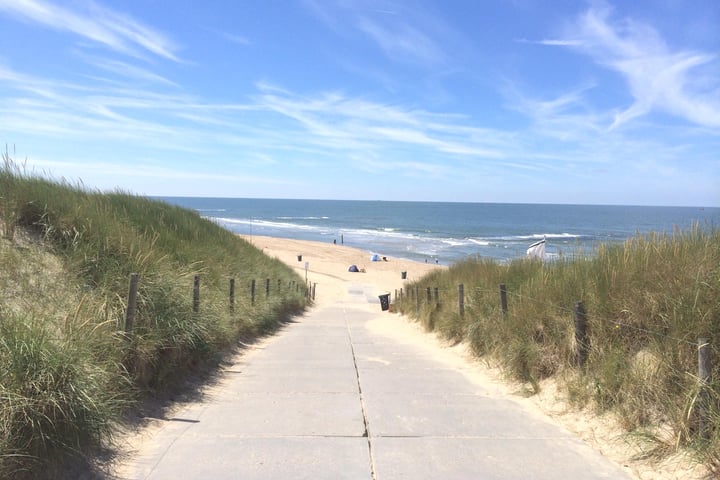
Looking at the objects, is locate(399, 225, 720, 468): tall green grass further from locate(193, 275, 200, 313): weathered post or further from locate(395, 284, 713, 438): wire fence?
locate(193, 275, 200, 313): weathered post

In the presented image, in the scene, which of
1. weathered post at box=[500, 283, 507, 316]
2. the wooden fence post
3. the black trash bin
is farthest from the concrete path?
the black trash bin

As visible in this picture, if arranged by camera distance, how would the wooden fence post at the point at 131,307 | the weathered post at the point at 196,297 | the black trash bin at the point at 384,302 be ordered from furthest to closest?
the black trash bin at the point at 384,302 < the weathered post at the point at 196,297 < the wooden fence post at the point at 131,307

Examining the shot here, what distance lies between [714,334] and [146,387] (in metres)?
5.21

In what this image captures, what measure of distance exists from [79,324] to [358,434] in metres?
2.56

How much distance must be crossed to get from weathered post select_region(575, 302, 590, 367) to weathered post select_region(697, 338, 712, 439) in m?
1.87

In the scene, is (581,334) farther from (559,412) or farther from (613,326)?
(559,412)

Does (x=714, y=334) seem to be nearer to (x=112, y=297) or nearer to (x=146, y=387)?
(x=146, y=387)

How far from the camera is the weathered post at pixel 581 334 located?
589cm

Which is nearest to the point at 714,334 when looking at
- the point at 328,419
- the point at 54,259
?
the point at 328,419

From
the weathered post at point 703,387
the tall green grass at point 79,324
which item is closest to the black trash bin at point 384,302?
the tall green grass at point 79,324

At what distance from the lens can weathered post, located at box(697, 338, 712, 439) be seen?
3.88m

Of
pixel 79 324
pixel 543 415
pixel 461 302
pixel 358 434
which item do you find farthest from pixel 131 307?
pixel 461 302

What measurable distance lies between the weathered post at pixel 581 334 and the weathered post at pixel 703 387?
1.87 meters

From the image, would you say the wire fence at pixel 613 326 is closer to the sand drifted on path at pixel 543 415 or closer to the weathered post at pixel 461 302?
the weathered post at pixel 461 302
